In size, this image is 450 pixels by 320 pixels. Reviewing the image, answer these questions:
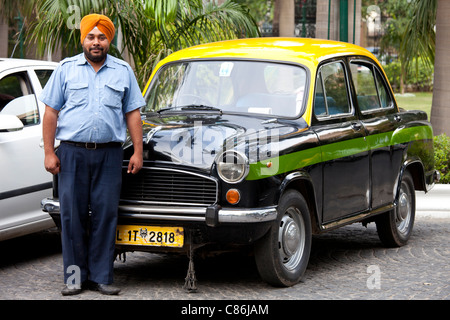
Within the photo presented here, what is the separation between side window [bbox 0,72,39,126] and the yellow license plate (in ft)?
5.68

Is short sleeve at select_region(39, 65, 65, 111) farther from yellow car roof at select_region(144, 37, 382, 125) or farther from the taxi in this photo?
yellow car roof at select_region(144, 37, 382, 125)

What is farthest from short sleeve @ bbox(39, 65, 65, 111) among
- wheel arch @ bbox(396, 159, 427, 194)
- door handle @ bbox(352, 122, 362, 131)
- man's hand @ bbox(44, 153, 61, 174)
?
wheel arch @ bbox(396, 159, 427, 194)

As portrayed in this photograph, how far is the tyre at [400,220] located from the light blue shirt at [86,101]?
3282mm

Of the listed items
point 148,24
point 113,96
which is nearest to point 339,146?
point 113,96

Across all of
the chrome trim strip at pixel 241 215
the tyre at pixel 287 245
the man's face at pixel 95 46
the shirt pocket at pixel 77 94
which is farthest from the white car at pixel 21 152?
the tyre at pixel 287 245

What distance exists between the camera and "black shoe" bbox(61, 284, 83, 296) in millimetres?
7012

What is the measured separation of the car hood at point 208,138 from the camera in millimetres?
6906

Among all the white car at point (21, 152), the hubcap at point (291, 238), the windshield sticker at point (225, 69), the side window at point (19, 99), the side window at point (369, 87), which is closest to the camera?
the hubcap at point (291, 238)

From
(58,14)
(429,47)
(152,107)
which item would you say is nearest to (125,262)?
(152,107)

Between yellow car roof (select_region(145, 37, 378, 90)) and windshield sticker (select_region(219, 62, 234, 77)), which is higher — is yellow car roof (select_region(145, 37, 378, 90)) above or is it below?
above

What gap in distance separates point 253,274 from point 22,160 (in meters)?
2.16

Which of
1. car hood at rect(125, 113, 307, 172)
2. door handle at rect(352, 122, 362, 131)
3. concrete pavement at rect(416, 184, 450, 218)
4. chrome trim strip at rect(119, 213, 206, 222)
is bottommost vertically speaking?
concrete pavement at rect(416, 184, 450, 218)

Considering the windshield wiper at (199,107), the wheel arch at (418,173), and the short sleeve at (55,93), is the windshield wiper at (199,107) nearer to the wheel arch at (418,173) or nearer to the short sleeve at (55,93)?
the short sleeve at (55,93)

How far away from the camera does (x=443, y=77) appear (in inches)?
546
